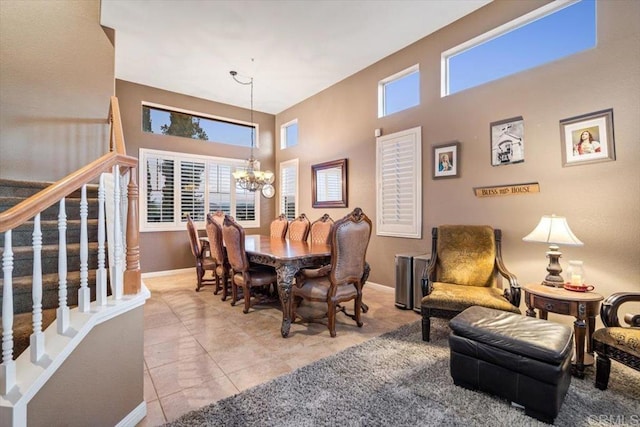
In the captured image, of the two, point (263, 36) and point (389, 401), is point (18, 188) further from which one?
point (389, 401)

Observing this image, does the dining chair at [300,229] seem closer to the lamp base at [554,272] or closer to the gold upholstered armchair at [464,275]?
the gold upholstered armchair at [464,275]

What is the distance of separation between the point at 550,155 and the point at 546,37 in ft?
4.10

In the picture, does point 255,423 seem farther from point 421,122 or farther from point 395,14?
point 395,14

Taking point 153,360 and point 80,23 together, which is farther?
point 80,23

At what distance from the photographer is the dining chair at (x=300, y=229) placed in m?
4.54

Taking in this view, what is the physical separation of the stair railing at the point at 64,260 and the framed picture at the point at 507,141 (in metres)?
3.50

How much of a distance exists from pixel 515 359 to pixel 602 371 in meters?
0.75

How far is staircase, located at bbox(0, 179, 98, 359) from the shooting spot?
174cm

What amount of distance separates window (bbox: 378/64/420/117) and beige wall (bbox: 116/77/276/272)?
9.13 feet

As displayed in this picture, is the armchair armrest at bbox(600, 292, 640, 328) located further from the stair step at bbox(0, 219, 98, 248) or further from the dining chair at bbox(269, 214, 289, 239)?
the stair step at bbox(0, 219, 98, 248)

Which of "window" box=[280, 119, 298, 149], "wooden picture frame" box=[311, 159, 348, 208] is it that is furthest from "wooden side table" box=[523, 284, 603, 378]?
"window" box=[280, 119, 298, 149]

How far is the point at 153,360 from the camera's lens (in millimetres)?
2441

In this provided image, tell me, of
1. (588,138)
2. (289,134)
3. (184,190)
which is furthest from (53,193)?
Result: (289,134)

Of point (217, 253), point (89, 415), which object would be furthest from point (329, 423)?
point (217, 253)
